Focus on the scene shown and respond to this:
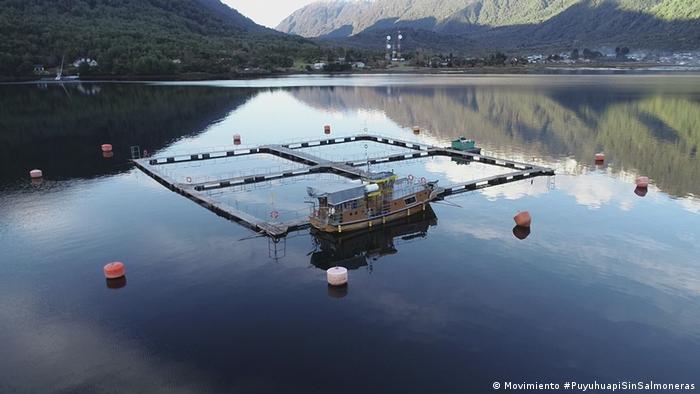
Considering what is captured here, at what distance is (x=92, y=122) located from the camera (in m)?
116

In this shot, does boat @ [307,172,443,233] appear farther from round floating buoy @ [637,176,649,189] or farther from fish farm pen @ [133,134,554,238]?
round floating buoy @ [637,176,649,189]

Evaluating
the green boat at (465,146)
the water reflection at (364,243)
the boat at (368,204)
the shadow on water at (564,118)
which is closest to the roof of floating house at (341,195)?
the boat at (368,204)

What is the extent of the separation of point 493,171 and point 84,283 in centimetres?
5415

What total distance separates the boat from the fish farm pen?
1.91 meters

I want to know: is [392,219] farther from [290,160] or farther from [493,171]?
[290,160]

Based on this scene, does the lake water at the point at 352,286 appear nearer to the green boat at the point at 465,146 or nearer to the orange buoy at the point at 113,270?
the orange buoy at the point at 113,270

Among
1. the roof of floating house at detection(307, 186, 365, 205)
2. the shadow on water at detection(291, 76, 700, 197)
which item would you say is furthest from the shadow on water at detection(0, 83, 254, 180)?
the roof of floating house at detection(307, 186, 365, 205)

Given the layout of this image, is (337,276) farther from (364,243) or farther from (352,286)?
(364,243)

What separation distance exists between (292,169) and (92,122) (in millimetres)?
69414

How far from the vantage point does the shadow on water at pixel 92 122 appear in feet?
258

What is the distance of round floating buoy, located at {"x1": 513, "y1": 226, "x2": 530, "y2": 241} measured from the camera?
4612cm

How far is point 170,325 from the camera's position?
3141 centimetres

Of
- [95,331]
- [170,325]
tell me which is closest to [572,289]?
[170,325]

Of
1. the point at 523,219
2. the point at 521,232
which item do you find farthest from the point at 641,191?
the point at 521,232
